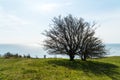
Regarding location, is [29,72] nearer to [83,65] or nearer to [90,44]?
[83,65]

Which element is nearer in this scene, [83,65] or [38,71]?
[38,71]

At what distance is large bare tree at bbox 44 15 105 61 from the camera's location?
33844 mm

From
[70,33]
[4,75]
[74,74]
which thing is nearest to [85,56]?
[70,33]

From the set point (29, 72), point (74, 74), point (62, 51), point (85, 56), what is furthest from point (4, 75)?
point (85, 56)

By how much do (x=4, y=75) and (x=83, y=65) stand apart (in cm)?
1213

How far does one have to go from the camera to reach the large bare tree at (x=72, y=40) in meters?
33.8

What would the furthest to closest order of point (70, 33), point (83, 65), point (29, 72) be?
point (70, 33)
point (83, 65)
point (29, 72)

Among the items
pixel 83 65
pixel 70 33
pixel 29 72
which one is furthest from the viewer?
pixel 70 33

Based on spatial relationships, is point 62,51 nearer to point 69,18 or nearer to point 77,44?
point 77,44

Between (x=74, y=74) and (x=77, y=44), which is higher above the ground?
(x=77, y=44)

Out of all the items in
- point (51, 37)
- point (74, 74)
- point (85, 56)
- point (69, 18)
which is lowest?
point (74, 74)

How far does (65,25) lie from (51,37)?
8.28 feet

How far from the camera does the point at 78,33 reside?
33844 mm

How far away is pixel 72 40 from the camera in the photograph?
3391cm
